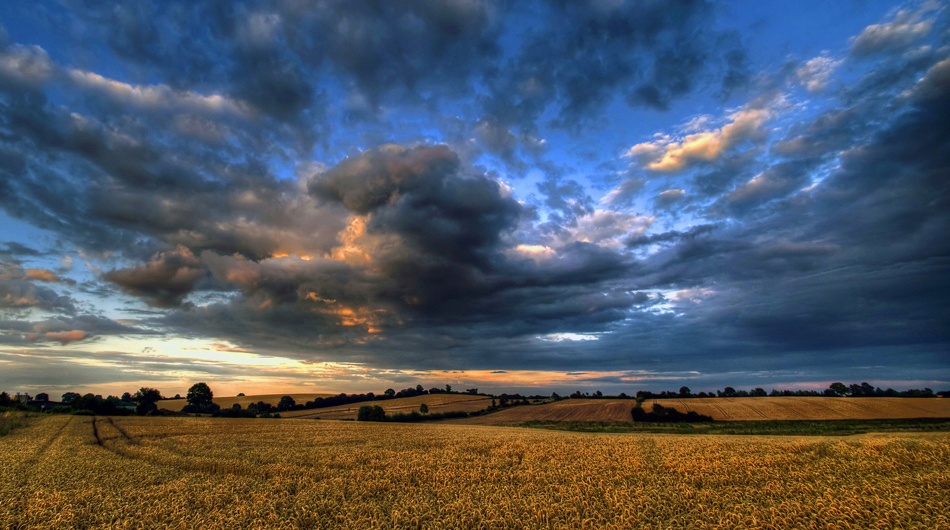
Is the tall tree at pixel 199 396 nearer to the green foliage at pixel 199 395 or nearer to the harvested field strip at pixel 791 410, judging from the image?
the green foliage at pixel 199 395

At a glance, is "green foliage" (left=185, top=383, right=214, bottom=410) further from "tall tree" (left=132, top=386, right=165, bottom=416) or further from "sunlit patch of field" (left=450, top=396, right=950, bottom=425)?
"sunlit patch of field" (left=450, top=396, right=950, bottom=425)

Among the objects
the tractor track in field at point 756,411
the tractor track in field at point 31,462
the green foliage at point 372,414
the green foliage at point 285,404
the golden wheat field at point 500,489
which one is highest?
the golden wheat field at point 500,489

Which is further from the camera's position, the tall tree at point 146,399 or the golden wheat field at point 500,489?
the tall tree at point 146,399

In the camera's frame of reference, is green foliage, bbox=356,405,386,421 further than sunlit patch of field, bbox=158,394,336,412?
No

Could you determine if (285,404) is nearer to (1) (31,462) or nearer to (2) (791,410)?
(1) (31,462)

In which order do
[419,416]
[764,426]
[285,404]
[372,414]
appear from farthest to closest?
1. [285,404]
2. [419,416]
3. [372,414]
4. [764,426]

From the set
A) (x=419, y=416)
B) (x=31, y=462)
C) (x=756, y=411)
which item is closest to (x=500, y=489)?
(x=31, y=462)

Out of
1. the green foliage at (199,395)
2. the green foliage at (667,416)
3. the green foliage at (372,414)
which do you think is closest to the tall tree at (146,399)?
the green foliage at (199,395)

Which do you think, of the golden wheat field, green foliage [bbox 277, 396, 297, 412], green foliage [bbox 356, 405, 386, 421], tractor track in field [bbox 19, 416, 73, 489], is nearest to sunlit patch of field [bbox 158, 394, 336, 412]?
green foliage [bbox 277, 396, 297, 412]

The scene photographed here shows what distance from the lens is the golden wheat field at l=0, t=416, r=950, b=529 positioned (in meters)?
8.82

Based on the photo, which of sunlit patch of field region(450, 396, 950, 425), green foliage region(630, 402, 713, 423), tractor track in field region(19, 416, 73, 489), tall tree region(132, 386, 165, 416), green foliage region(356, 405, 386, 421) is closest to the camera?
tractor track in field region(19, 416, 73, 489)

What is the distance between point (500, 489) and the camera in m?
11.7

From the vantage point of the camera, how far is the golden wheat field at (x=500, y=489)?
28.9 feet

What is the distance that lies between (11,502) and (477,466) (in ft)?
47.8
